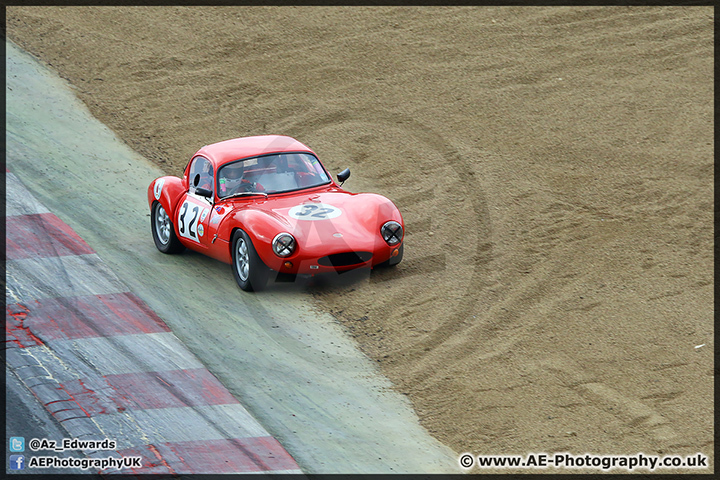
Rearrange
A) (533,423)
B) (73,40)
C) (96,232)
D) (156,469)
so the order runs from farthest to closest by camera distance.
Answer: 1. (73,40)
2. (96,232)
3. (533,423)
4. (156,469)

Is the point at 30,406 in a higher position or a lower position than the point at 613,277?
lower

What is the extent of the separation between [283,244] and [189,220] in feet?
6.48

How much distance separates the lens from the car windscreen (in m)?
10.8

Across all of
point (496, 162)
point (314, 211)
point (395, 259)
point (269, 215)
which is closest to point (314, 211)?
point (314, 211)

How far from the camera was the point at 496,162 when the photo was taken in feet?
45.0

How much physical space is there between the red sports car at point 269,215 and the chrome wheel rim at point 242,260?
0.5 inches

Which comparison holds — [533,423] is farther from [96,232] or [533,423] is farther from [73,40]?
[73,40]

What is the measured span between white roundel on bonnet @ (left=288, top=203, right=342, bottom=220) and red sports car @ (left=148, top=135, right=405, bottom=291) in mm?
13

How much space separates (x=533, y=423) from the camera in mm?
7434

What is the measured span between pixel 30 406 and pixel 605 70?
13063 millimetres

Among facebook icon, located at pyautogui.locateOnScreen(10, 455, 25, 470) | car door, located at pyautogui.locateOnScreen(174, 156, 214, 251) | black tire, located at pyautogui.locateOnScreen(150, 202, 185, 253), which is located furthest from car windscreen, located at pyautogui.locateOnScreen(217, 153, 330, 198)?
facebook icon, located at pyautogui.locateOnScreen(10, 455, 25, 470)

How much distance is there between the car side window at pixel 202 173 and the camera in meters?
11.0

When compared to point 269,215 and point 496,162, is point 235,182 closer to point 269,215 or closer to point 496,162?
point 269,215

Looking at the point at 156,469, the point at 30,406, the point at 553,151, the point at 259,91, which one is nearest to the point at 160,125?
the point at 259,91
